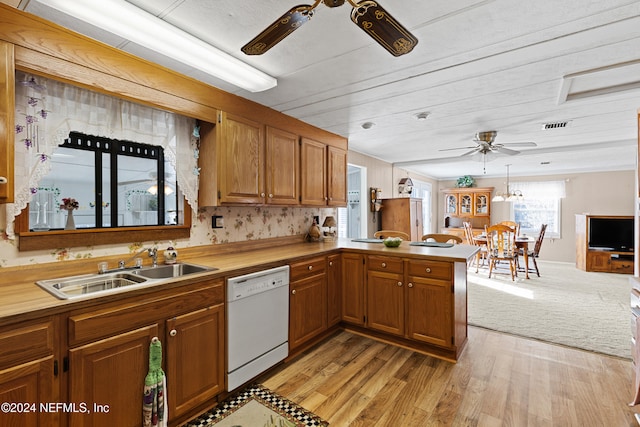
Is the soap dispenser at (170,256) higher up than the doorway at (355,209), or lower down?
lower down

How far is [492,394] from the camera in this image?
7.08 ft

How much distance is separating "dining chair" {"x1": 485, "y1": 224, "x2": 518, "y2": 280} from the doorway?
2465 millimetres

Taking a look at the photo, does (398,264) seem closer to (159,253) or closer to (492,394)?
(492,394)

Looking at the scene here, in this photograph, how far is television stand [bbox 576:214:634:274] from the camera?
6125 millimetres

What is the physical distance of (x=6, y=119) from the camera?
1.48m

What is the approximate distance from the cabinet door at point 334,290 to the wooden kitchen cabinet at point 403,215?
2571 millimetres

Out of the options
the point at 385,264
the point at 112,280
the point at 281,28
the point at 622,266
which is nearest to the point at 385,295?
the point at 385,264

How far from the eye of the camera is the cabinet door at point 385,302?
2.86 meters

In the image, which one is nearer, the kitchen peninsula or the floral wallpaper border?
the kitchen peninsula

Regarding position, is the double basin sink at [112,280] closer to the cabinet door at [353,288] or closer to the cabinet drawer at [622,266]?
the cabinet door at [353,288]

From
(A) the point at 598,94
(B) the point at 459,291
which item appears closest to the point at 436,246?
(B) the point at 459,291

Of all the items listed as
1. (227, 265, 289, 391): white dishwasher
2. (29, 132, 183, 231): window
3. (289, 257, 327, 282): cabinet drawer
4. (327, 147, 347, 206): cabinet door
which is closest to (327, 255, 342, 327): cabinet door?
(289, 257, 327, 282): cabinet drawer

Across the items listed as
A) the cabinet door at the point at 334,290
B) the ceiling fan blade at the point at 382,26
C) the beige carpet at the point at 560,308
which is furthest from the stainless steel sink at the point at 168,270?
the beige carpet at the point at 560,308

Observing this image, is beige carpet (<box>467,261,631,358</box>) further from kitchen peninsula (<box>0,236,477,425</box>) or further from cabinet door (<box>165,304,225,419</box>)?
cabinet door (<box>165,304,225,419</box>)
